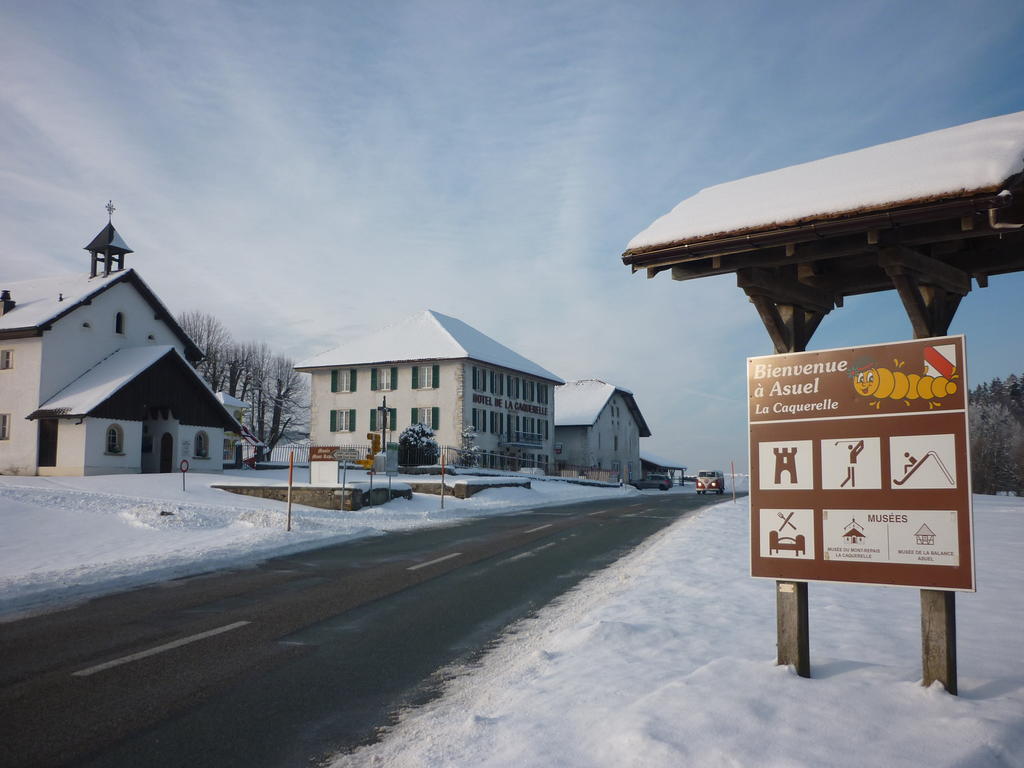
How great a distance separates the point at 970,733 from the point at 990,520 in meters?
22.6

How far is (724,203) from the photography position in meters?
6.02

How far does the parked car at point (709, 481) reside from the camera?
50594 millimetres

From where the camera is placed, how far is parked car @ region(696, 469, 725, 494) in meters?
50.6

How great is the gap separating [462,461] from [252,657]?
127 feet

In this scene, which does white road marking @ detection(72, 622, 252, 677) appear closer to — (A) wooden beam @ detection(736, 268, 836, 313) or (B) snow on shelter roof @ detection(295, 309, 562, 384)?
(A) wooden beam @ detection(736, 268, 836, 313)

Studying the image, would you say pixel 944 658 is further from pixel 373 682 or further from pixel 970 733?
pixel 373 682

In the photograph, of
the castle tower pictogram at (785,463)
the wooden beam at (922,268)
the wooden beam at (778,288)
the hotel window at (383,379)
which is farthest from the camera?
the hotel window at (383,379)

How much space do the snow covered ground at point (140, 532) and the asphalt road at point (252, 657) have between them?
88 cm

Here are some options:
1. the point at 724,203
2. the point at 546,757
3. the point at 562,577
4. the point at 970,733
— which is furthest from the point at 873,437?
the point at 562,577

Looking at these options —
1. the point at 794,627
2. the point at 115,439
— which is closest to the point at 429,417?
the point at 115,439

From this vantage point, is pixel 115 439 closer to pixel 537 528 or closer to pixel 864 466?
pixel 537 528

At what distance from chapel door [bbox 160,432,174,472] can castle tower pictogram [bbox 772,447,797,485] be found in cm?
3396

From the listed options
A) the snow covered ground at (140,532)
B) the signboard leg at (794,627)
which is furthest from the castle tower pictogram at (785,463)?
the snow covered ground at (140,532)

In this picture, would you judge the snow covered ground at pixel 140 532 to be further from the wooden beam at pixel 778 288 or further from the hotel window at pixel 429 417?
the hotel window at pixel 429 417
